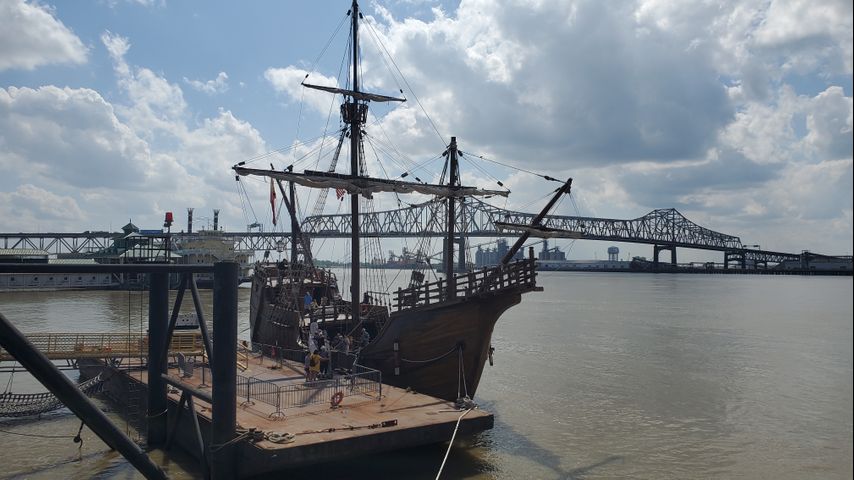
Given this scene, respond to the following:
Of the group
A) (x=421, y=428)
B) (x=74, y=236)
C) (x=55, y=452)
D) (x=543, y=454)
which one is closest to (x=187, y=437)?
(x=55, y=452)

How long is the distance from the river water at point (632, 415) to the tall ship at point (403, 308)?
293 cm

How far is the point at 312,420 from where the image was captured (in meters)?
15.9

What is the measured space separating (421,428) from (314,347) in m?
5.94

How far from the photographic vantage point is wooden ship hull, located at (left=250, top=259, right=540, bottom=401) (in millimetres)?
21109

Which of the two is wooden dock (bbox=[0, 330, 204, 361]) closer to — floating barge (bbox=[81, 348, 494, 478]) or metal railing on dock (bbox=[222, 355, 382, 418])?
floating barge (bbox=[81, 348, 494, 478])

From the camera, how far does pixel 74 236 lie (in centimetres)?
17488

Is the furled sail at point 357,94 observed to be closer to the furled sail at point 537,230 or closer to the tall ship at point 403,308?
the tall ship at point 403,308

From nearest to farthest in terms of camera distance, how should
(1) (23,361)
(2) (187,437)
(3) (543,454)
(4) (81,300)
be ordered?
1. (1) (23,361)
2. (2) (187,437)
3. (3) (543,454)
4. (4) (81,300)

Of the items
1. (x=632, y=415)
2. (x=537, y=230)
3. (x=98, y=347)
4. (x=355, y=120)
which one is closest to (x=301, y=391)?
(x=537, y=230)

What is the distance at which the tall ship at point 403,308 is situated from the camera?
2133 cm

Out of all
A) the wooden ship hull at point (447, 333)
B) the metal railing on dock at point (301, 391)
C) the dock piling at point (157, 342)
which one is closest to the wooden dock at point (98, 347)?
the dock piling at point (157, 342)

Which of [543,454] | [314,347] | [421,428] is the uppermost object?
[314,347]

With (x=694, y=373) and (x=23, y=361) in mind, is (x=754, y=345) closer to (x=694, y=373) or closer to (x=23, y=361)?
(x=694, y=373)

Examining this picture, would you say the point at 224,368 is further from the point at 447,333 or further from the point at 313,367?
the point at 447,333
